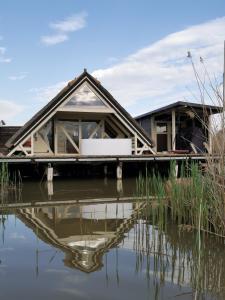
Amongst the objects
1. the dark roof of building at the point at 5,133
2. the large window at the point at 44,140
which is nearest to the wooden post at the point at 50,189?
the large window at the point at 44,140

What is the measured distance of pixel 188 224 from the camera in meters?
6.00

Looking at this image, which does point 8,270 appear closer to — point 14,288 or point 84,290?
point 14,288

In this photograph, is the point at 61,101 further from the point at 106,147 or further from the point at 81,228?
the point at 81,228

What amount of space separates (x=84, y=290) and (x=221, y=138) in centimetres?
239

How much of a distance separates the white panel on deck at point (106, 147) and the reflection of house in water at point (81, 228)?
7.17 metres

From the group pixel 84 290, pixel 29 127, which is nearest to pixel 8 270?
pixel 84 290

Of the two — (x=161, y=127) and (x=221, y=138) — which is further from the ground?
(x=161, y=127)

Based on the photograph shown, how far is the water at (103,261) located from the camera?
11.4 feet

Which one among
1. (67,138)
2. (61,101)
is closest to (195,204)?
(61,101)

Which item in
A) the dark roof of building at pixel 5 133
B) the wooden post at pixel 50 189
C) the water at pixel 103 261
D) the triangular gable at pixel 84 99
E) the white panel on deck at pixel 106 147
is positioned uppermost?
the triangular gable at pixel 84 99

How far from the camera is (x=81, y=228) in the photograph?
→ 616 cm

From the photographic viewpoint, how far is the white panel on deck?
53.4ft

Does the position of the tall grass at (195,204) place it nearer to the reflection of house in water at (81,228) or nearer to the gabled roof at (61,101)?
the reflection of house in water at (81,228)

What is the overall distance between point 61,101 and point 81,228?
395 inches
